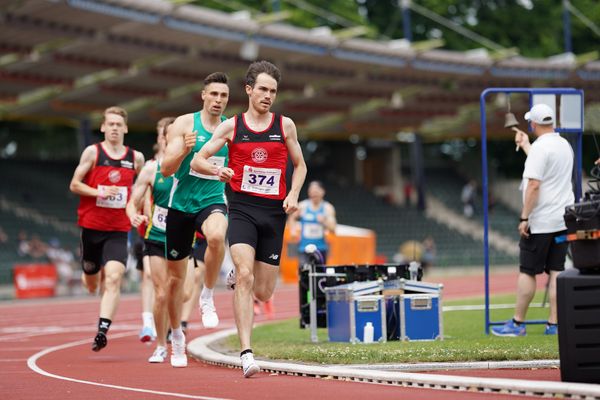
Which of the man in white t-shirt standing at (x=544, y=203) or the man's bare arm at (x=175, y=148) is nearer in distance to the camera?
the man's bare arm at (x=175, y=148)

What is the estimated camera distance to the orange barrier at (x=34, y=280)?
31.5 m

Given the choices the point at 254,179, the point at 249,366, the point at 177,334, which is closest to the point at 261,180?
the point at 254,179

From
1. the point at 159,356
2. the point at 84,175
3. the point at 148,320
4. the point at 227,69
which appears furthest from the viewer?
the point at 227,69

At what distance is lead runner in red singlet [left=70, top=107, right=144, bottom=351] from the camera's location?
1242 cm

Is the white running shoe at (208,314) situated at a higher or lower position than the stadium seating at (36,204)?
lower

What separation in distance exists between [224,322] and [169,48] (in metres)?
20.2

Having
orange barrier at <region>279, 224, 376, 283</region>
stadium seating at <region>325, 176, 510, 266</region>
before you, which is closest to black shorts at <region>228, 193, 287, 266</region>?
orange barrier at <region>279, 224, 376, 283</region>

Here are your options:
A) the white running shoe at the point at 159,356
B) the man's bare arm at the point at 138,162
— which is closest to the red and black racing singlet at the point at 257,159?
the white running shoe at the point at 159,356

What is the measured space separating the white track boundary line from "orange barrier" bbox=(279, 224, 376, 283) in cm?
2598

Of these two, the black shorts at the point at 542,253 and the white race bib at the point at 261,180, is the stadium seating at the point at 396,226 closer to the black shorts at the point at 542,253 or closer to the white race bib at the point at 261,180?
the black shorts at the point at 542,253

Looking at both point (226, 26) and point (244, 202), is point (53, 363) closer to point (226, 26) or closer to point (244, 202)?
point (244, 202)

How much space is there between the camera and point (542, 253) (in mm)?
11680

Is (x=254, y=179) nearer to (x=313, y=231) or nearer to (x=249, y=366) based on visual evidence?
(x=249, y=366)

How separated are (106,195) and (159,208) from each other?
904 mm
